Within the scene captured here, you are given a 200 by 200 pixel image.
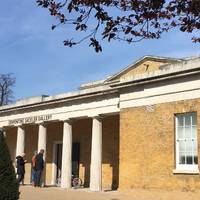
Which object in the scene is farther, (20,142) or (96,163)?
(20,142)

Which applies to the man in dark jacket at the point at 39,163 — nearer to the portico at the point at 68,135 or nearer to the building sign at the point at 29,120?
the portico at the point at 68,135

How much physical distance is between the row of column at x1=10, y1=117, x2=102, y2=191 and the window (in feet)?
17.3

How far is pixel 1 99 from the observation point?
65.1 m

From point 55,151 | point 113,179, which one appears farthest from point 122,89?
point 55,151

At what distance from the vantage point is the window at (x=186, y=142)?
1939cm

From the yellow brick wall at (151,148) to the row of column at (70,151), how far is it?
2326 mm

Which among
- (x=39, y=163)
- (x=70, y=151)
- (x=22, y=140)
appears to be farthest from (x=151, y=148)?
(x=22, y=140)

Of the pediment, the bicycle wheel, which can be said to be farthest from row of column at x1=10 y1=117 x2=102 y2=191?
the pediment

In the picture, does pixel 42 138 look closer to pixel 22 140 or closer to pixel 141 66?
pixel 22 140

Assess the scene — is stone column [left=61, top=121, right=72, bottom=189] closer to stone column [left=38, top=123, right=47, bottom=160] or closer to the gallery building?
the gallery building

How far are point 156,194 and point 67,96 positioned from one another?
833 cm

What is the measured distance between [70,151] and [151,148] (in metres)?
6.62

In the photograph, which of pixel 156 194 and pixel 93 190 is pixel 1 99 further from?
pixel 156 194

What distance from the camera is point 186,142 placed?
19734 mm
